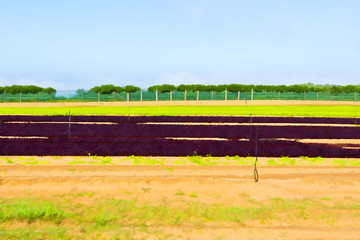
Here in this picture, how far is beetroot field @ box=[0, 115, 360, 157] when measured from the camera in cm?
1128

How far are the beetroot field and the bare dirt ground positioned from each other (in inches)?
68.7

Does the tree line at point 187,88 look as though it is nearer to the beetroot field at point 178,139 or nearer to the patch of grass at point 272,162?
the beetroot field at point 178,139

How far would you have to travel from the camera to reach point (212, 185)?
293 inches

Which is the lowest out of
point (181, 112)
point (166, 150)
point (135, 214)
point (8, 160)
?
point (135, 214)

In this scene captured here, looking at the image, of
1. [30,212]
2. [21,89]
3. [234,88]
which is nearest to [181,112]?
[30,212]

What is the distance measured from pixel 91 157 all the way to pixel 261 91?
64.3 meters

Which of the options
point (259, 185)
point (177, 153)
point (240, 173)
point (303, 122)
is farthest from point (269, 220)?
point (303, 122)

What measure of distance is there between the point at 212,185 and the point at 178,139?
6481 millimetres

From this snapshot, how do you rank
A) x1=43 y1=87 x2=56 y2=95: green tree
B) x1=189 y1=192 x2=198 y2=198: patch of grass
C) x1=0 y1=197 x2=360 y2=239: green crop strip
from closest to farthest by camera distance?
x1=0 y1=197 x2=360 y2=239: green crop strip → x1=189 y1=192 x2=198 y2=198: patch of grass → x1=43 y1=87 x2=56 y2=95: green tree

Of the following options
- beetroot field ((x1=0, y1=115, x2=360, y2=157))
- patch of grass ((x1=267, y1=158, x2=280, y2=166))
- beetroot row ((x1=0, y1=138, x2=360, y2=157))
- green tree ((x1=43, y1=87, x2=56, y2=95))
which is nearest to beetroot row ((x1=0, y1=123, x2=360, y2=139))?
beetroot field ((x1=0, y1=115, x2=360, y2=157))

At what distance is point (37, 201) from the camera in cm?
635

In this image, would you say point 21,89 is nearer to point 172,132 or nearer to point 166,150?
point 172,132

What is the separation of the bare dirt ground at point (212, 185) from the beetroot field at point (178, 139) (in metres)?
Result: 1.75

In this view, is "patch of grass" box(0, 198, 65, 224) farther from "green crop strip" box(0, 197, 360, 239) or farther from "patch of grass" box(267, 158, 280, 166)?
"patch of grass" box(267, 158, 280, 166)
